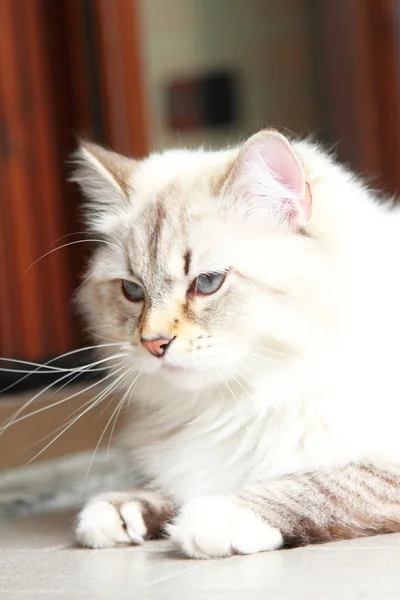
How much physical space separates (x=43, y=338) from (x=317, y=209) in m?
2.41

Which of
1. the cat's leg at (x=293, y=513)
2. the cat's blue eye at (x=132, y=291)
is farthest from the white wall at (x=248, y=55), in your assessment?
the cat's leg at (x=293, y=513)

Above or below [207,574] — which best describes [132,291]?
above

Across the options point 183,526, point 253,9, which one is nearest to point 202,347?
point 183,526

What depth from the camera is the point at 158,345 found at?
1573 millimetres

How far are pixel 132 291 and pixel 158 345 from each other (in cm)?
21

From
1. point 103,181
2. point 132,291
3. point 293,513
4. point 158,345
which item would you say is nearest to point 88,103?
point 103,181

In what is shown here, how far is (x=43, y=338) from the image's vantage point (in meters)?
→ 3.92

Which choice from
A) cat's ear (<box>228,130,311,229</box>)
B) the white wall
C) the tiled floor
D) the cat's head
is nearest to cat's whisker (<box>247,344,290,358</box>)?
the cat's head

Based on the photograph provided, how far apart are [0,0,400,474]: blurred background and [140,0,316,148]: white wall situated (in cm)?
2

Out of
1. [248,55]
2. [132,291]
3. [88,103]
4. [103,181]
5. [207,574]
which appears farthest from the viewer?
[248,55]

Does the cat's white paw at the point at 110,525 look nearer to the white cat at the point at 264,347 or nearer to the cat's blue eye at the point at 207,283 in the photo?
the white cat at the point at 264,347

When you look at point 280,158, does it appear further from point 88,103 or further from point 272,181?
point 88,103

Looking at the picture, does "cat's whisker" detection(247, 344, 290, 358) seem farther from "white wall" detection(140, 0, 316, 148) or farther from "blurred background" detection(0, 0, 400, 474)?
"white wall" detection(140, 0, 316, 148)

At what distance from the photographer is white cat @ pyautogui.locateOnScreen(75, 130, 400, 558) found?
156 centimetres
